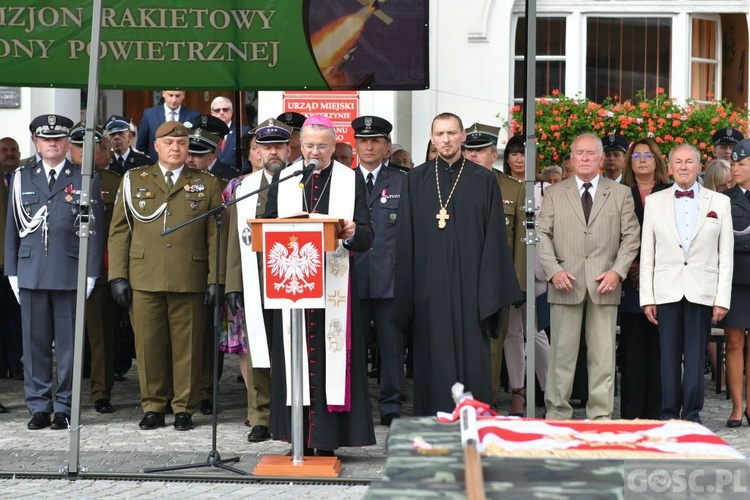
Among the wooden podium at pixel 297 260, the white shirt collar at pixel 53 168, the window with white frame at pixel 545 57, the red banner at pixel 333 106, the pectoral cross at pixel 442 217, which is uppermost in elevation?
the window with white frame at pixel 545 57

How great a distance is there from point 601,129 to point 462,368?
6.84 metres

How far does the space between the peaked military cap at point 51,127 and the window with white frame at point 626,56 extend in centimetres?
788

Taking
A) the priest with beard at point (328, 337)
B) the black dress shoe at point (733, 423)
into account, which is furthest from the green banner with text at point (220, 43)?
the black dress shoe at point (733, 423)

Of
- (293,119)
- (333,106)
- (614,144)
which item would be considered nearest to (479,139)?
(614,144)

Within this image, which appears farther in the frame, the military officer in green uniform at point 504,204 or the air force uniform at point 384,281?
the air force uniform at point 384,281

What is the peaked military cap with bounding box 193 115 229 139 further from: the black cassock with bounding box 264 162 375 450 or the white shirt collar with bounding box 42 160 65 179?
the black cassock with bounding box 264 162 375 450

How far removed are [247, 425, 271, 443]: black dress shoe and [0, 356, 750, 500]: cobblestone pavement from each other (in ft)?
0.18

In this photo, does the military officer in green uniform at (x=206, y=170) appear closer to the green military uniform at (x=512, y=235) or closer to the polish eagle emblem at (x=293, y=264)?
the green military uniform at (x=512, y=235)

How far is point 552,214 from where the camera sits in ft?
28.9

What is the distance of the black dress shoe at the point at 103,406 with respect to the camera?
9.66 m

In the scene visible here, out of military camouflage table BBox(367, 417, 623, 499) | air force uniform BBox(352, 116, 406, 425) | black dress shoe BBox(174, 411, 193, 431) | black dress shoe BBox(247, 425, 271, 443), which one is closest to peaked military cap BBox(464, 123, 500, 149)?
air force uniform BBox(352, 116, 406, 425)

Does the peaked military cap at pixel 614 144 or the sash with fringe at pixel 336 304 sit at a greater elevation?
the peaked military cap at pixel 614 144

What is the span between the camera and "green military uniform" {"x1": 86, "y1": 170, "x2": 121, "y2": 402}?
9742mm


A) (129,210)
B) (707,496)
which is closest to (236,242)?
(129,210)
